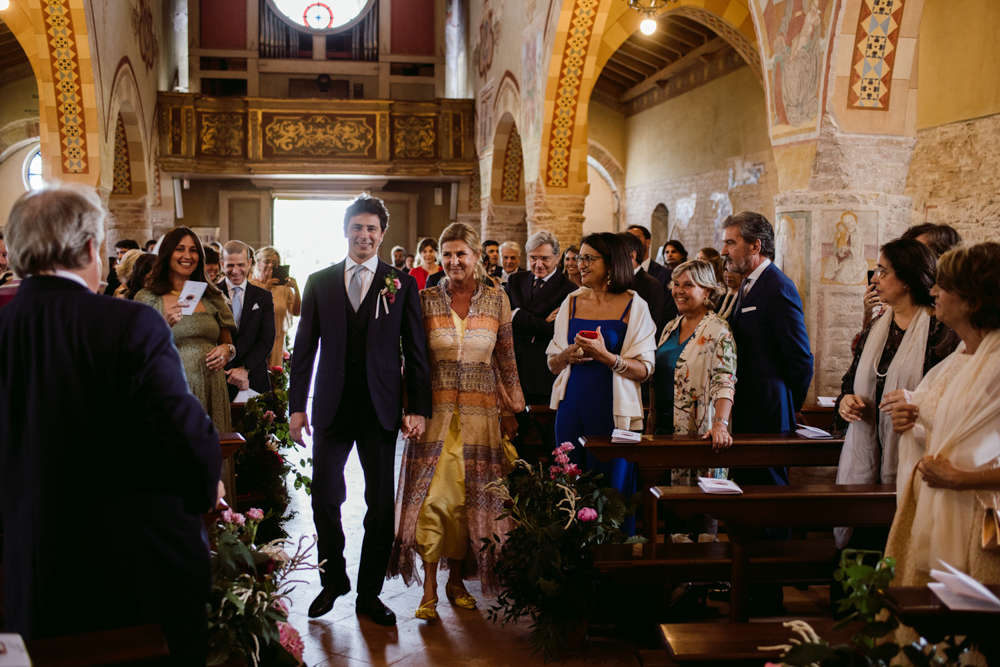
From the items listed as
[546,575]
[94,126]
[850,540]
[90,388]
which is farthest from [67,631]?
[94,126]

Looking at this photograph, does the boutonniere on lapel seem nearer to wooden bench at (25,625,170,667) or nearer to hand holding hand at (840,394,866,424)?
hand holding hand at (840,394,866,424)

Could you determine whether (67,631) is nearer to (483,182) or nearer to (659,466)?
(659,466)

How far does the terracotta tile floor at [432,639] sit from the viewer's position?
125 inches

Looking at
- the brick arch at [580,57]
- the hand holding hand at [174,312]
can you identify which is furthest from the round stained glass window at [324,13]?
the hand holding hand at [174,312]

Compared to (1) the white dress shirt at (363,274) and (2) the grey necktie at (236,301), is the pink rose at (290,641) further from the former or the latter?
(2) the grey necktie at (236,301)

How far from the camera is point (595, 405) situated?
146 inches

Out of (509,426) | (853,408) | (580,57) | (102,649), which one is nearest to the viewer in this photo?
(102,649)

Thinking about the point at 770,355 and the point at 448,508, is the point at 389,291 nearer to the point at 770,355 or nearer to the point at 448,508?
the point at 448,508

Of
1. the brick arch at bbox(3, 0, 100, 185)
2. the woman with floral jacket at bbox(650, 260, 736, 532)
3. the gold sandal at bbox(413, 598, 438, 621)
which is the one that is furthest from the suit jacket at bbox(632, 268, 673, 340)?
the brick arch at bbox(3, 0, 100, 185)

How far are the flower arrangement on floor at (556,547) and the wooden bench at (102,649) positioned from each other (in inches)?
69.1

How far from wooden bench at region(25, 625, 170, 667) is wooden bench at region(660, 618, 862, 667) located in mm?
1217

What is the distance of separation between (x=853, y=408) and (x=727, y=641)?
1.26 m

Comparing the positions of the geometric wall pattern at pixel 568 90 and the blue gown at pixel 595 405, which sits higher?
the geometric wall pattern at pixel 568 90

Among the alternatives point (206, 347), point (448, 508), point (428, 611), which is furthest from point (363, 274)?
point (428, 611)
